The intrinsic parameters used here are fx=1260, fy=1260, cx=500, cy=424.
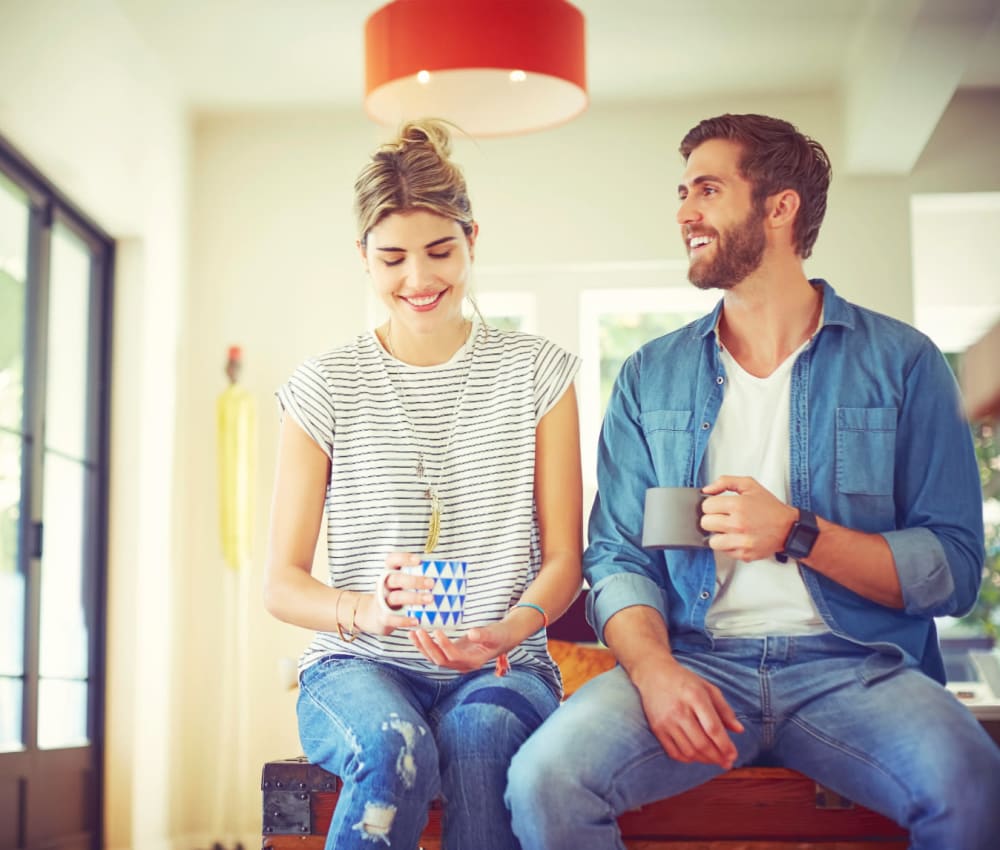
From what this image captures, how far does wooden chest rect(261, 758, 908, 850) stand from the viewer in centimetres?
168

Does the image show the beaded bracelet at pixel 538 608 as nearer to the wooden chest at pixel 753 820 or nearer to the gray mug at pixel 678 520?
the gray mug at pixel 678 520

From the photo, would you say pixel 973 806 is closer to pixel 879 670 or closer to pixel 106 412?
pixel 879 670

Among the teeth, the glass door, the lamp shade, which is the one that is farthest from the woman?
the glass door

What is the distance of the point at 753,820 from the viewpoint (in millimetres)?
1699

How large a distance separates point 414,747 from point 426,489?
0.43 meters

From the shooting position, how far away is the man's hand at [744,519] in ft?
5.43

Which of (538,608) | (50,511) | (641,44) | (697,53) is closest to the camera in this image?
(538,608)

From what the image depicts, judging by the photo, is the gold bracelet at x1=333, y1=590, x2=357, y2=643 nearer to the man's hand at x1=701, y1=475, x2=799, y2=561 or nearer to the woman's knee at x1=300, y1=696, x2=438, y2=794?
the woman's knee at x1=300, y1=696, x2=438, y2=794

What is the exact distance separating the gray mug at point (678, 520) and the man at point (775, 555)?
0.02 m

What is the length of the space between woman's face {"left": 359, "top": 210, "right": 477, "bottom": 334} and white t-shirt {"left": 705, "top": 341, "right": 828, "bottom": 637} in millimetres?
444

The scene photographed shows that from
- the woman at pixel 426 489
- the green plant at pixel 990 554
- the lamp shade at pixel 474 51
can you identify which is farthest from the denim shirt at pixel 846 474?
the green plant at pixel 990 554

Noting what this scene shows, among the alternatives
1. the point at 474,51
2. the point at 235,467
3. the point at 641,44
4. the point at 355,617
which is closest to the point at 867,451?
the point at 355,617

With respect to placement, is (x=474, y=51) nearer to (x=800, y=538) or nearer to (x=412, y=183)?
(x=412, y=183)

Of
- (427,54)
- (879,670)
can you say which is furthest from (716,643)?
(427,54)
